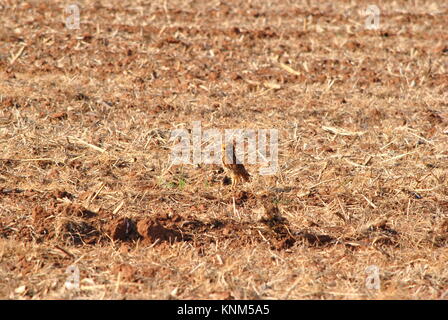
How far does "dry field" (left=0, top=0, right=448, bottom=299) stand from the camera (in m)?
4.62

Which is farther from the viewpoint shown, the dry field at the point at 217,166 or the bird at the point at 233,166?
the bird at the point at 233,166

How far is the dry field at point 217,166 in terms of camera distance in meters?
4.62

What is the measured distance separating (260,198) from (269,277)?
1.30 m

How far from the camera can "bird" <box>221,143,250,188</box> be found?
19.3 ft

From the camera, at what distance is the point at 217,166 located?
642 centimetres

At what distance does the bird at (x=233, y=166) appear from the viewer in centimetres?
588

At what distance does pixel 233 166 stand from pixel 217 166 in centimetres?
54

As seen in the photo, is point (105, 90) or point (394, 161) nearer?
point (394, 161)

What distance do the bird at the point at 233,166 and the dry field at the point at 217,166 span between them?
17cm

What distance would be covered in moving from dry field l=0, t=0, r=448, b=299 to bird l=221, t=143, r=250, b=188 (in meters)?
0.17

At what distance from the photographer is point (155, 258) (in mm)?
4758

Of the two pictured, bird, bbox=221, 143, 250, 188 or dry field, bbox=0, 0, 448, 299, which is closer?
dry field, bbox=0, 0, 448, 299
